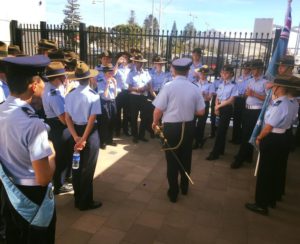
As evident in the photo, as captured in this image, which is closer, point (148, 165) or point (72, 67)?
point (72, 67)

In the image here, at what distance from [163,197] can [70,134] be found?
1.62m

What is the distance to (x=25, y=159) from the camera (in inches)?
73.0

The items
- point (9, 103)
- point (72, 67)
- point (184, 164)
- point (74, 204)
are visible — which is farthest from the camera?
point (72, 67)

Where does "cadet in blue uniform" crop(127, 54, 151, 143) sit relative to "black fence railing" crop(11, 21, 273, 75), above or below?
below

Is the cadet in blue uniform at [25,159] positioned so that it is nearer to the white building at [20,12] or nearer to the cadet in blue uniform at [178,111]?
the cadet in blue uniform at [178,111]

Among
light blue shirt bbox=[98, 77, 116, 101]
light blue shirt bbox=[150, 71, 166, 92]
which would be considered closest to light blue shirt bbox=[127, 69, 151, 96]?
light blue shirt bbox=[150, 71, 166, 92]

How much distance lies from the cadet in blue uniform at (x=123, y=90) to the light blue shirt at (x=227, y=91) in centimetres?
229

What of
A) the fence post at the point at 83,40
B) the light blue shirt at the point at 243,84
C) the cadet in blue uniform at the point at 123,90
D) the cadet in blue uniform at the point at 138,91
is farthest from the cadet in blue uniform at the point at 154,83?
the fence post at the point at 83,40

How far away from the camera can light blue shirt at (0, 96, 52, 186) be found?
172cm

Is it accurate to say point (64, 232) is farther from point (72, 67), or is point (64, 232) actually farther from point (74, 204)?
point (72, 67)

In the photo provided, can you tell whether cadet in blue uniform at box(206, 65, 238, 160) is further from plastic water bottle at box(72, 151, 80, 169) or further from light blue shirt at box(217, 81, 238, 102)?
plastic water bottle at box(72, 151, 80, 169)

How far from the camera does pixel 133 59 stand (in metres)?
6.43

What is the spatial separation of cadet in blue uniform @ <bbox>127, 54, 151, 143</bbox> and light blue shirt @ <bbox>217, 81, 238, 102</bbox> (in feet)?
6.09

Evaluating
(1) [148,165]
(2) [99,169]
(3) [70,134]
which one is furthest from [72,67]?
(1) [148,165]
